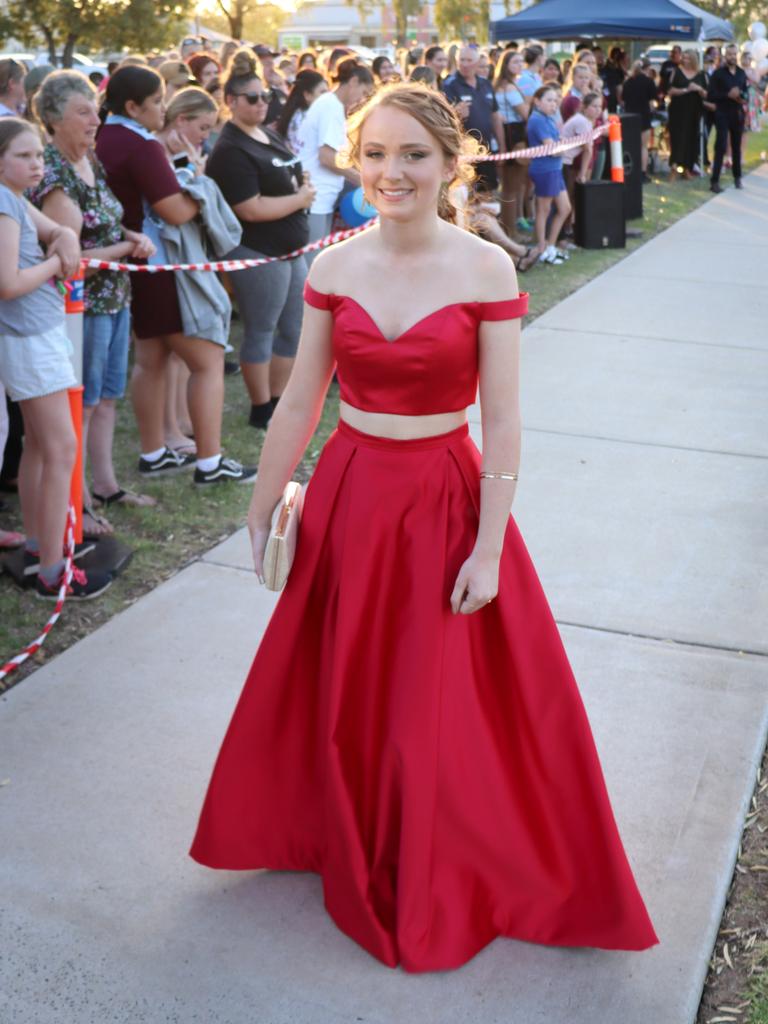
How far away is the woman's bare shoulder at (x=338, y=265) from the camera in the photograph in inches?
113

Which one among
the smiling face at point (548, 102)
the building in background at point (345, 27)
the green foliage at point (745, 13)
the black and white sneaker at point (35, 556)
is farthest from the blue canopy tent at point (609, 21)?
the building in background at point (345, 27)

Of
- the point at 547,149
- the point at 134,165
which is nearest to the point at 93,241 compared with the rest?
the point at 134,165

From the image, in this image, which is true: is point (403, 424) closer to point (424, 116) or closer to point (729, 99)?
point (424, 116)

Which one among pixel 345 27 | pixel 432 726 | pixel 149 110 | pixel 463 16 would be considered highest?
pixel 345 27

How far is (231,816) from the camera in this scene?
10.5ft

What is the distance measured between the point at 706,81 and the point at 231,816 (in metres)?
18.3

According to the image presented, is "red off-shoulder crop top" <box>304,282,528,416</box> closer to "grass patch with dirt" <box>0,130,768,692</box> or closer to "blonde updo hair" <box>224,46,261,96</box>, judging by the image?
"grass patch with dirt" <box>0,130,768,692</box>

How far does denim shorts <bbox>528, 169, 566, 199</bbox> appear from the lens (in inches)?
476

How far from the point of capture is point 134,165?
5.62m

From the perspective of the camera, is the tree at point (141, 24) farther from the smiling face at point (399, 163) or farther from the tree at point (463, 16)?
the tree at point (463, 16)

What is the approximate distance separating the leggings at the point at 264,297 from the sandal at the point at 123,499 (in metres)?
1.29

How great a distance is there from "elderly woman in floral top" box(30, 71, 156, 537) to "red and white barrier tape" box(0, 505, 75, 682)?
391 mm

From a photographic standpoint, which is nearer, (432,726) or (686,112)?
(432,726)

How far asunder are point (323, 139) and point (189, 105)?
193 cm
